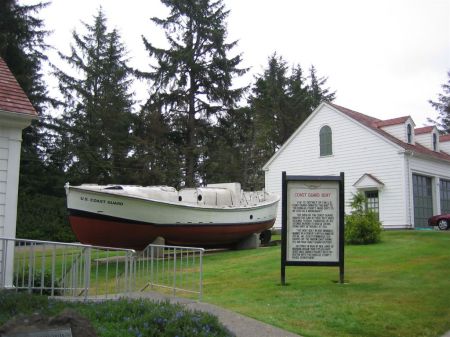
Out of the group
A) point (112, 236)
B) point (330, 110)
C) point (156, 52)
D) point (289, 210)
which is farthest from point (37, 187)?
point (289, 210)

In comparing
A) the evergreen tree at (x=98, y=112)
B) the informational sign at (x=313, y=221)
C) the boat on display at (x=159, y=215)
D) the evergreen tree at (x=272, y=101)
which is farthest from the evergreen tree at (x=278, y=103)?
the informational sign at (x=313, y=221)

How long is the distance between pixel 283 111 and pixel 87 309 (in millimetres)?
49068

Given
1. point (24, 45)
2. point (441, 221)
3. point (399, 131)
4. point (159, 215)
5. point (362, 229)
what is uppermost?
point (24, 45)

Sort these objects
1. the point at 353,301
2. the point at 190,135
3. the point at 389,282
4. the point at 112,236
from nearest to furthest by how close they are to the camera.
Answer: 1. the point at 353,301
2. the point at 389,282
3. the point at 112,236
4. the point at 190,135

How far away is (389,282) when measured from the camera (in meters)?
11.4

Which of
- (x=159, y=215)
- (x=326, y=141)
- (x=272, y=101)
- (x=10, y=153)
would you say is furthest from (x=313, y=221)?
(x=272, y=101)

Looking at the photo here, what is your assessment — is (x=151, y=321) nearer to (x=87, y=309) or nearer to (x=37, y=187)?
(x=87, y=309)

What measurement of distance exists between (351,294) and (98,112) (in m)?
35.6

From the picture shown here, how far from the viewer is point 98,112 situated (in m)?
42.6

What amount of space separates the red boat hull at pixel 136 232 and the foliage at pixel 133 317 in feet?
38.0

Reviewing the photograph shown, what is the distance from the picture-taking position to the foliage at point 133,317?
591 centimetres

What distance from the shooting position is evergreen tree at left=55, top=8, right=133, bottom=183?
40219mm

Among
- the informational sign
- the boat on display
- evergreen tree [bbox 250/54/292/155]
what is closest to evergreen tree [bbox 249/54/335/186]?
evergreen tree [bbox 250/54/292/155]

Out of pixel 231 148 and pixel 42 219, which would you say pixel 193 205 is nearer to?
pixel 42 219
